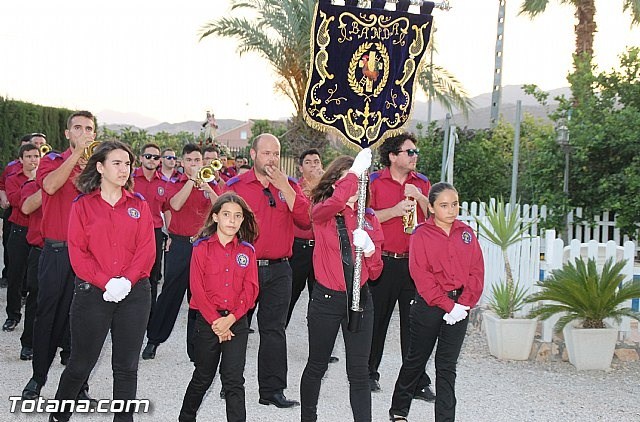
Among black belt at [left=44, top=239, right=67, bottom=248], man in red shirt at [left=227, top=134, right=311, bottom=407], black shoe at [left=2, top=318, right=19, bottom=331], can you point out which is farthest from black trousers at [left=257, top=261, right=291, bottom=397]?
black shoe at [left=2, top=318, right=19, bottom=331]

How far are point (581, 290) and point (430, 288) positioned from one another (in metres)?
3.01

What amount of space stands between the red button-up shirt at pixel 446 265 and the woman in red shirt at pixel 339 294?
12.8 inches

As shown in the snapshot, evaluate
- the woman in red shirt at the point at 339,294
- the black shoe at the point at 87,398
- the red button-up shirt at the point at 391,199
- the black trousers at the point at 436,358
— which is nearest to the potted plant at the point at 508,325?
the red button-up shirt at the point at 391,199

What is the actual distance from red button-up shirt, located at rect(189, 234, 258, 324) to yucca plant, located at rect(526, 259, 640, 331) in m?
3.75

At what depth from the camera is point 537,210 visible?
43.3ft

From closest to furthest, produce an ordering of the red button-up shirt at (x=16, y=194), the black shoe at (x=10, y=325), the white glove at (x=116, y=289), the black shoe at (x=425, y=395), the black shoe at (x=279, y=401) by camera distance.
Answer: the white glove at (x=116, y=289), the black shoe at (x=279, y=401), the black shoe at (x=425, y=395), the black shoe at (x=10, y=325), the red button-up shirt at (x=16, y=194)

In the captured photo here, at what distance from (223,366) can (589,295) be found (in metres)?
4.13

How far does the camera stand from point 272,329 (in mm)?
6203

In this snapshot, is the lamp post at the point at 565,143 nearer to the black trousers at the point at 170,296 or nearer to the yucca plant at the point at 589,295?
the yucca plant at the point at 589,295

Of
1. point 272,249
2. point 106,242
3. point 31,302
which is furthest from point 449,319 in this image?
point 31,302

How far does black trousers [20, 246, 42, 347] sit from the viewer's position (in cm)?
715

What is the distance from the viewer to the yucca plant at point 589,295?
307 inches

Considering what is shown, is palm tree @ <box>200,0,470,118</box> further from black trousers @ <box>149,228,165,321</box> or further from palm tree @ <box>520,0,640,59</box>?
black trousers @ <box>149,228,165,321</box>

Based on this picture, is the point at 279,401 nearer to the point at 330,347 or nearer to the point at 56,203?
the point at 330,347
